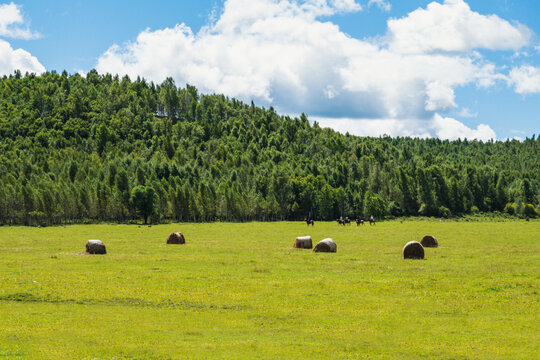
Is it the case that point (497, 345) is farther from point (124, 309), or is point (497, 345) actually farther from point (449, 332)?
point (124, 309)

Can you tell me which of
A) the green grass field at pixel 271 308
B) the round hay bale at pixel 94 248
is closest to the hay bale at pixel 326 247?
the green grass field at pixel 271 308

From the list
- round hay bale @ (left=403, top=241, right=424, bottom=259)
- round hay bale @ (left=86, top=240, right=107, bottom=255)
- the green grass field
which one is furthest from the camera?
round hay bale @ (left=86, top=240, right=107, bottom=255)

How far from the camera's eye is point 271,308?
92.7 feet

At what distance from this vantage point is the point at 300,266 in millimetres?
43781

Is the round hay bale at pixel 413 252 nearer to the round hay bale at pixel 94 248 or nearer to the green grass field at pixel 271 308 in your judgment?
the green grass field at pixel 271 308

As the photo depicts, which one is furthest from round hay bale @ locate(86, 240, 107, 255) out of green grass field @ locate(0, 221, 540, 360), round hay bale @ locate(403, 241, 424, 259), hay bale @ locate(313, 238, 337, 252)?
round hay bale @ locate(403, 241, 424, 259)

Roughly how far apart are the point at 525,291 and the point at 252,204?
513ft

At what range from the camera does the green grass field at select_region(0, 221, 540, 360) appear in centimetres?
2098

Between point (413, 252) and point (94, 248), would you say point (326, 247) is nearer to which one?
point (413, 252)

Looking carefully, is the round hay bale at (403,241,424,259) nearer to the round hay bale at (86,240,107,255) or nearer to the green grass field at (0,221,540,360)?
the green grass field at (0,221,540,360)

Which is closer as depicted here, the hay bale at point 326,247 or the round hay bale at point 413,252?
the round hay bale at point 413,252

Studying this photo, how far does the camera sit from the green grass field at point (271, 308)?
20984mm

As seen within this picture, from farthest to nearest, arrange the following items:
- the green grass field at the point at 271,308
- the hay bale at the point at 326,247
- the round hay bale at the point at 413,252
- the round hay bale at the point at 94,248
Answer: the hay bale at the point at 326,247 < the round hay bale at the point at 94,248 < the round hay bale at the point at 413,252 < the green grass field at the point at 271,308

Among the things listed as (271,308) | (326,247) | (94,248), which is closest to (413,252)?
(326,247)
